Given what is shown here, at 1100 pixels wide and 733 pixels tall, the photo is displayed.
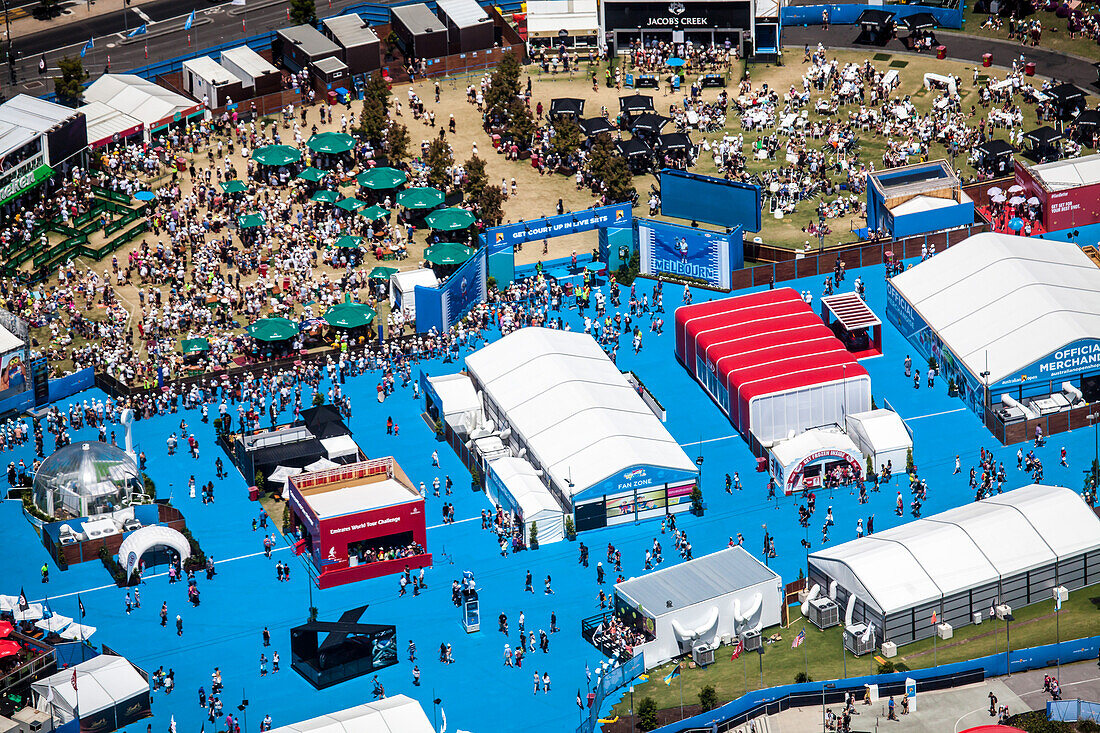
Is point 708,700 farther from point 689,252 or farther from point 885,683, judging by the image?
point 689,252

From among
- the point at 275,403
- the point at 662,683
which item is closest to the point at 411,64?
the point at 275,403

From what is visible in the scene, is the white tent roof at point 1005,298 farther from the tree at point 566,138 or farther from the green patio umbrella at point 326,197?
the green patio umbrella at point 326,197

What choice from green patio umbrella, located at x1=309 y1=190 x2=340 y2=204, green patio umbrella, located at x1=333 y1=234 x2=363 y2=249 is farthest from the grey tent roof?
green patio umbrella, located at x1=309 y1=190 x2=340 y2=204

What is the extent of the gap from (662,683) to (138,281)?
146ft

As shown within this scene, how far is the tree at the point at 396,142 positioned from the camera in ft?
410

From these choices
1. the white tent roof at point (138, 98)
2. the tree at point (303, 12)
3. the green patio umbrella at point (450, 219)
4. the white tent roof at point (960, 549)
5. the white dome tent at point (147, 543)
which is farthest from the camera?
the tree at point (303, 12)

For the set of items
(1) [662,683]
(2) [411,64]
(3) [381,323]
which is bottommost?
(1) [662,683]

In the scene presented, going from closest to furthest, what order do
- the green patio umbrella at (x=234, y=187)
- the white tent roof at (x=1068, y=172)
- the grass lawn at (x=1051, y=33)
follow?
the white tent roof at (x=1068, y=172), the green patio umbrella at (x=234, y=187), the grass lawn at (x=1051, y=33)

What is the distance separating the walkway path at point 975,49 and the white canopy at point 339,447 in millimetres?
52964

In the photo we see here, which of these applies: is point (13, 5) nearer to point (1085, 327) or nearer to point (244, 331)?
point (244, 331)

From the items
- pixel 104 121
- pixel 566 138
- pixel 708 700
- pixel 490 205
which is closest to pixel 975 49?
pixel 566 138

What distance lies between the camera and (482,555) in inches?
3664

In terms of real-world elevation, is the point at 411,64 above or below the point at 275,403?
above

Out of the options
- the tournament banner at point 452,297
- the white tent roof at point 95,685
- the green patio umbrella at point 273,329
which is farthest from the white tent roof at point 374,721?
the tournament banner at point 452,297
